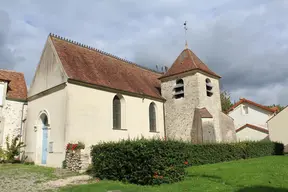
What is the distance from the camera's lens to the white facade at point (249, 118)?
2740 centimetres

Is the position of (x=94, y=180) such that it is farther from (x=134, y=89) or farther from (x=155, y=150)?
(x=134, y=89)

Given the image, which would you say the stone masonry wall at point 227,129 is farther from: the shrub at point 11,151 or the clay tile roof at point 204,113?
the shrub at point 11,151

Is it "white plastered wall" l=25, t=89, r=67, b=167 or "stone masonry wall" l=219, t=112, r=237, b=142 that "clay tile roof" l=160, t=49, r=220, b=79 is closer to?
"stone masonry wall" l=219, t=112, r=237, b=142

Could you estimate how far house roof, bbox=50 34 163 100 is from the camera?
15594 millimetres

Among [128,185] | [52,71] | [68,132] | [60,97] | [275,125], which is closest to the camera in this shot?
[128,185]

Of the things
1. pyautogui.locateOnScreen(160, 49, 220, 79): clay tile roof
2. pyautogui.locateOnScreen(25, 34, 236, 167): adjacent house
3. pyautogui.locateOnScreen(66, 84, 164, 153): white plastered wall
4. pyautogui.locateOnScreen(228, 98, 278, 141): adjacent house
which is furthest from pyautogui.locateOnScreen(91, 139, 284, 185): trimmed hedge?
pyautogui.locateOnScreen(228, 98, 278, 141): adjacent house

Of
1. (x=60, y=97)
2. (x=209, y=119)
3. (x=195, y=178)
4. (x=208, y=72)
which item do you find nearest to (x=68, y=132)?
(x=60, y=97)

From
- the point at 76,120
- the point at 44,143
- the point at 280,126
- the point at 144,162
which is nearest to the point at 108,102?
the point at 76,120

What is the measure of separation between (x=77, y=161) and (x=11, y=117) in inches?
327

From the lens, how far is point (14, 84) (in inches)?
758

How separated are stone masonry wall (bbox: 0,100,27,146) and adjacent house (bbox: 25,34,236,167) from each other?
41.3 inches

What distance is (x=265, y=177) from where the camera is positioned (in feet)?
30.5

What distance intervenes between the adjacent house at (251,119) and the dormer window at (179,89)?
429 inches

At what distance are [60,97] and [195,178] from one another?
8828 mm
